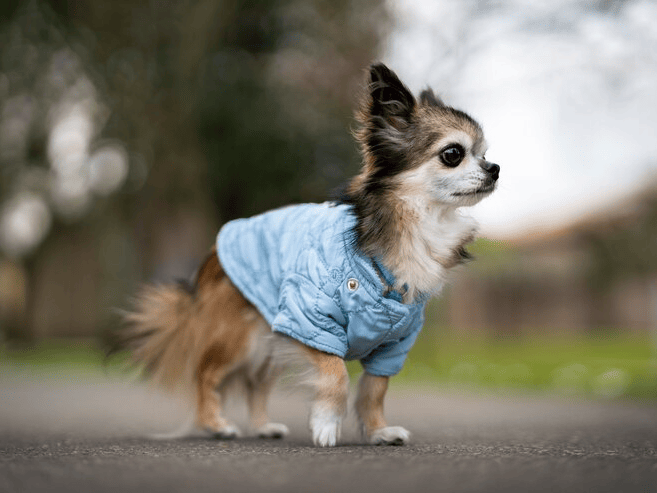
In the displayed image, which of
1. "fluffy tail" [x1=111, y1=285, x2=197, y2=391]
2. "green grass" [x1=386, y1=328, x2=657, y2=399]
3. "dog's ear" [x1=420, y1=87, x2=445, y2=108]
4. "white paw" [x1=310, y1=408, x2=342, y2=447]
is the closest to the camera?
"white paw" [x1=310, y1=408, x2=342, y2=447]

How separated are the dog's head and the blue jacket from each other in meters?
0.30

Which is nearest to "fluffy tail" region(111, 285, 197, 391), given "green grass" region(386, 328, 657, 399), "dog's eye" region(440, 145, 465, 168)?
"dog's eye" region(440, 145, 465, 168)

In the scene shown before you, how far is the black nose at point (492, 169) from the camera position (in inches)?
151

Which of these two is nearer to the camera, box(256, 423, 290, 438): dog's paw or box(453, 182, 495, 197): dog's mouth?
box(453, 182, 495, 197): dog's mouth

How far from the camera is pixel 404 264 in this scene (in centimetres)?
375

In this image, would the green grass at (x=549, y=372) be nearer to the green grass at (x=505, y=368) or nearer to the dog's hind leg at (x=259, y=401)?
the green grass at (x=505, y=368)

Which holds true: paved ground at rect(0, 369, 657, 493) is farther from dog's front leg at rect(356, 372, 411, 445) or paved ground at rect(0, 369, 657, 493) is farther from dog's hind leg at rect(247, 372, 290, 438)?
dog's hind leg at rect(247, 372, 290, 438)

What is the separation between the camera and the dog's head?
382cm

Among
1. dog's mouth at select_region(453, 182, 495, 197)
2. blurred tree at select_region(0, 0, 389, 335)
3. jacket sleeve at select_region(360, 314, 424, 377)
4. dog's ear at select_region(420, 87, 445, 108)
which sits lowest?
jacket sleeve at select_region(360, 314, 424, 377)

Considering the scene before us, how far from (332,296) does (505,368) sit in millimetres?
8095

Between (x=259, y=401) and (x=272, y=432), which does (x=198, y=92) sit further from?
(x=272, y=432)

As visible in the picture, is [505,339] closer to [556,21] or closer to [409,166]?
[556,21]

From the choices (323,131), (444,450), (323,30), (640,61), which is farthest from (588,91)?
(444,450)

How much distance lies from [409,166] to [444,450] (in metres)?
1.33
